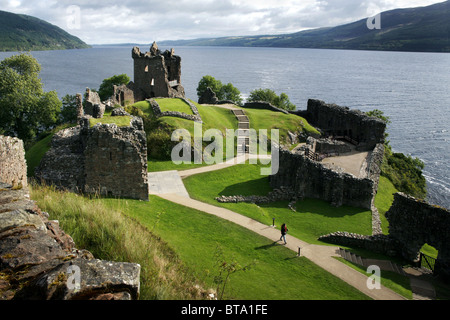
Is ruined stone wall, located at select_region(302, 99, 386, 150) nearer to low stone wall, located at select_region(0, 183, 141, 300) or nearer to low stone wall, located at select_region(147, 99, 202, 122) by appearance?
low stone wall, located at select_region(147, 99, 202, 122)

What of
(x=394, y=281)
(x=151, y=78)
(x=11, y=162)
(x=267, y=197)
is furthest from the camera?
(x=151, y=78)

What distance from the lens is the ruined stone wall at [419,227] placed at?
2042cm

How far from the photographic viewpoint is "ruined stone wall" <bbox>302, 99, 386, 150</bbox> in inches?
1836

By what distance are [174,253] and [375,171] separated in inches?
1183

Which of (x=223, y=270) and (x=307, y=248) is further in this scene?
(x=307, y=248)

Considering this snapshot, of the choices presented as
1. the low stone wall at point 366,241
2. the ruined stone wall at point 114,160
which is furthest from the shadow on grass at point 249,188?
the ruined stone wall at point 114,160

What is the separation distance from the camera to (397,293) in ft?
55.8

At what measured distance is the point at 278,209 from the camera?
89.8 feet

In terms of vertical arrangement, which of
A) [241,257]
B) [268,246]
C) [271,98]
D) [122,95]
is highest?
[122,95]

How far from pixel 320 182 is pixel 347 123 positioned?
2593cm

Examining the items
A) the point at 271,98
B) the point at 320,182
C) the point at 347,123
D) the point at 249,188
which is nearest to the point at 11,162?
the point at 249,188

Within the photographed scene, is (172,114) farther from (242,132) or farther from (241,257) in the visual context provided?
(241,257)

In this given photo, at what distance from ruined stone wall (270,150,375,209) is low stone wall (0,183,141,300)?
24.6 m

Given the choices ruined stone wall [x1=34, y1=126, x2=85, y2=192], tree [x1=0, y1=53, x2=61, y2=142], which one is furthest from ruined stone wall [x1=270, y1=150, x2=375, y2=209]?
tree [x1=0, y1=53, x2=61, y2=142]
